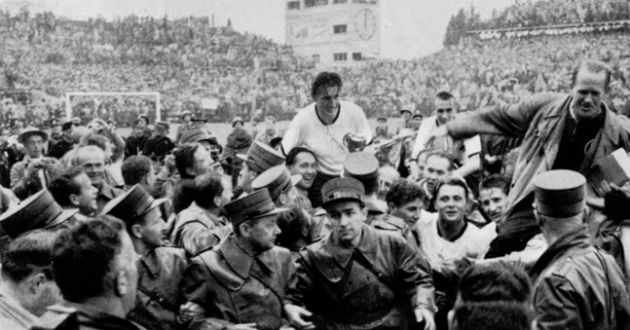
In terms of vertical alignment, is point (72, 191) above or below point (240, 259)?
above

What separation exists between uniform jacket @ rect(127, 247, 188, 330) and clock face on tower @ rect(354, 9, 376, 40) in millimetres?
20089

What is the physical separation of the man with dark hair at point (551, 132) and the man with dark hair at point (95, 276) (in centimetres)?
319

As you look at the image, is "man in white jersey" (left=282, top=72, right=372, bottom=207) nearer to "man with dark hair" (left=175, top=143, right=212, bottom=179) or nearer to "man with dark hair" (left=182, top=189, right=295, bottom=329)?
"man with dark hair" (left=175, top=143, right=212, bottom=179)

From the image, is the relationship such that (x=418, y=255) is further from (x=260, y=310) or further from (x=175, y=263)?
(x=175, y=263)

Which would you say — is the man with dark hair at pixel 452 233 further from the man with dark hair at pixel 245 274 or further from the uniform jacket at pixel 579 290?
Result: the uniform jacket at pixel 579 290

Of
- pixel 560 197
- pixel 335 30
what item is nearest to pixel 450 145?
pixel 560 197

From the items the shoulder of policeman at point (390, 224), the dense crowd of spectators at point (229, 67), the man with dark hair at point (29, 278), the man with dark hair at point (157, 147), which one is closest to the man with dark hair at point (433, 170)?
the shoulder of policeman at point (390, 224)

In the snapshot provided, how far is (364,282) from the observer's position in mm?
4961

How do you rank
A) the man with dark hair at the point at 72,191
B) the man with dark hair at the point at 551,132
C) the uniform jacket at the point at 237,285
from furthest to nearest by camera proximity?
the man with dark hair at the point at 72,191
the man with dark hair at the point at 551,132
the uniform jacket at the point at 237,285

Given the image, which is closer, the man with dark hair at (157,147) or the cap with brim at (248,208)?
the cap with brim at (248,208)

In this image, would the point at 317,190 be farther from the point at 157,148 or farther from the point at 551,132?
the point at 157,148

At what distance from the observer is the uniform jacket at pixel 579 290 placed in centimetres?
361

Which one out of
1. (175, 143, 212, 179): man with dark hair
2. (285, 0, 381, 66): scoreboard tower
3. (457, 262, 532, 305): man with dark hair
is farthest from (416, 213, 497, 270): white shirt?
(285, 0, 381, 66): scoreboard tower

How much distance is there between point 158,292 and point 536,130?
2.72 m
